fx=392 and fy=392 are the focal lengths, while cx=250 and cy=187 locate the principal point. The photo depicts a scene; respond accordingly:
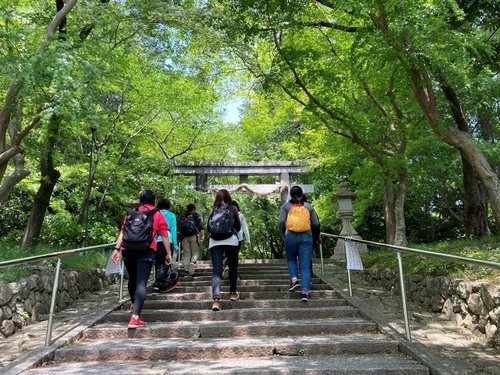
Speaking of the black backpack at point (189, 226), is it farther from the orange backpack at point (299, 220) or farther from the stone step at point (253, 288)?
the orange backpack at point (299, 220)

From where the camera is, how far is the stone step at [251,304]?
4.92 m

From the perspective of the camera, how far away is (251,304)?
493cm

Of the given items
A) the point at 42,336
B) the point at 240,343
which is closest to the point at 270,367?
the point at 240,343

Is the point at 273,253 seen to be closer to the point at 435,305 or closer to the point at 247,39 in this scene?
the point at 247,39

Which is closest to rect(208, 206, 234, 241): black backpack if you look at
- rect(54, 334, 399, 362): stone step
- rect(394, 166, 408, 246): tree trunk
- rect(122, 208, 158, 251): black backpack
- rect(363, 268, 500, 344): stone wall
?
rect(122, 208, 158, 251): black backpack

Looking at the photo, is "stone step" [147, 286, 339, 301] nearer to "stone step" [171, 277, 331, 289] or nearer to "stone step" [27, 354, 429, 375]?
"stone step" [171, 277, 331, 289]

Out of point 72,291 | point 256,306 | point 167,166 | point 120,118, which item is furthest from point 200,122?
point 256,306

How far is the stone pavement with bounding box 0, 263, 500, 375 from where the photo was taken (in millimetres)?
3260

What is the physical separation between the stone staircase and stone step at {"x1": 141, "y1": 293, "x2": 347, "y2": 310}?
0.04ft

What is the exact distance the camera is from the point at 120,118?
9984 millimetres

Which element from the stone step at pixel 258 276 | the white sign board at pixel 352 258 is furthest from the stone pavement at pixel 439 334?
the stone step at pixel 258 276

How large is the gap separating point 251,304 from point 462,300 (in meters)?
2.41

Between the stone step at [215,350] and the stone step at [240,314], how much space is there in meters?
0.83

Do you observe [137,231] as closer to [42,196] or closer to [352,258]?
[352,258]
